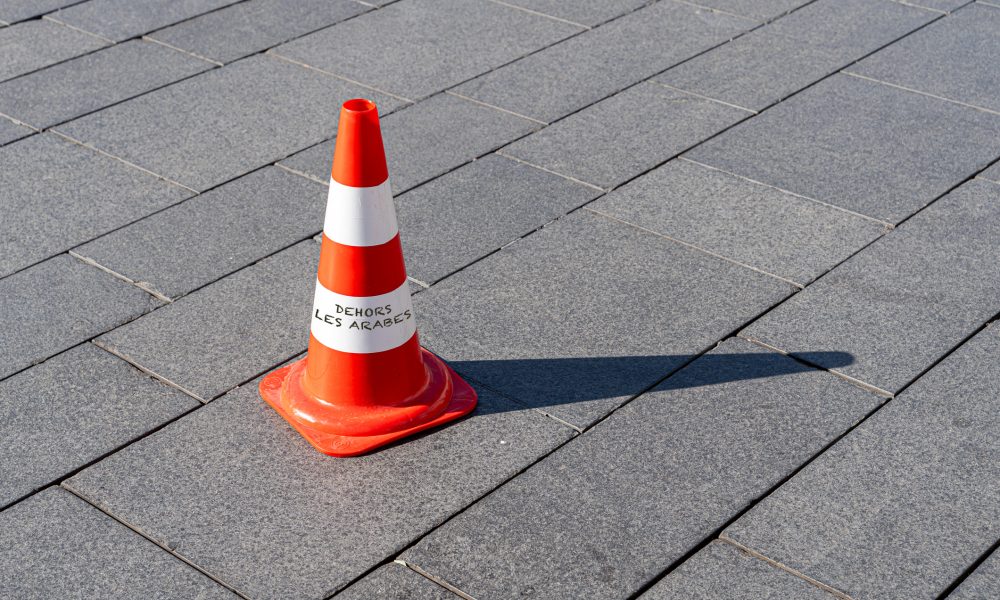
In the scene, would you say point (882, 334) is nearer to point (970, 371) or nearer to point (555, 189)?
point (970, 371)

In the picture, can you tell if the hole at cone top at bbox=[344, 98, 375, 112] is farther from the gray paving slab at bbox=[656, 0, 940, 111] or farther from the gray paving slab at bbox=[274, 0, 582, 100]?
the gray paving slab at bbox=[656, 0, 940, 111]

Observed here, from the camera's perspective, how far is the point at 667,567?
3.40m

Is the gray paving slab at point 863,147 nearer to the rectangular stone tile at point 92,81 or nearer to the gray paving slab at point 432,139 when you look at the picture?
the gray paving slab at point 432,139

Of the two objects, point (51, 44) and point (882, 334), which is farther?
point (51, 44)

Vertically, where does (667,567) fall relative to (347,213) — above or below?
below

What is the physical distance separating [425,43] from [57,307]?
319 centimetres

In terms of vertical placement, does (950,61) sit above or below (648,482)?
above

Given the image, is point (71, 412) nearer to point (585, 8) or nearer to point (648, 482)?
point (648, 482)

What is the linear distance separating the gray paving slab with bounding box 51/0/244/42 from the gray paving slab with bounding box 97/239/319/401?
9.86ft

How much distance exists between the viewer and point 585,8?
24.9ft

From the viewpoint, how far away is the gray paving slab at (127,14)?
7109mm

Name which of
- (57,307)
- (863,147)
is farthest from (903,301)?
(57,307)

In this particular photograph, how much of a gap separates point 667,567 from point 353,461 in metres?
1.09

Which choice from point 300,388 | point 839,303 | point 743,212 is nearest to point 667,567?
point 300,388
